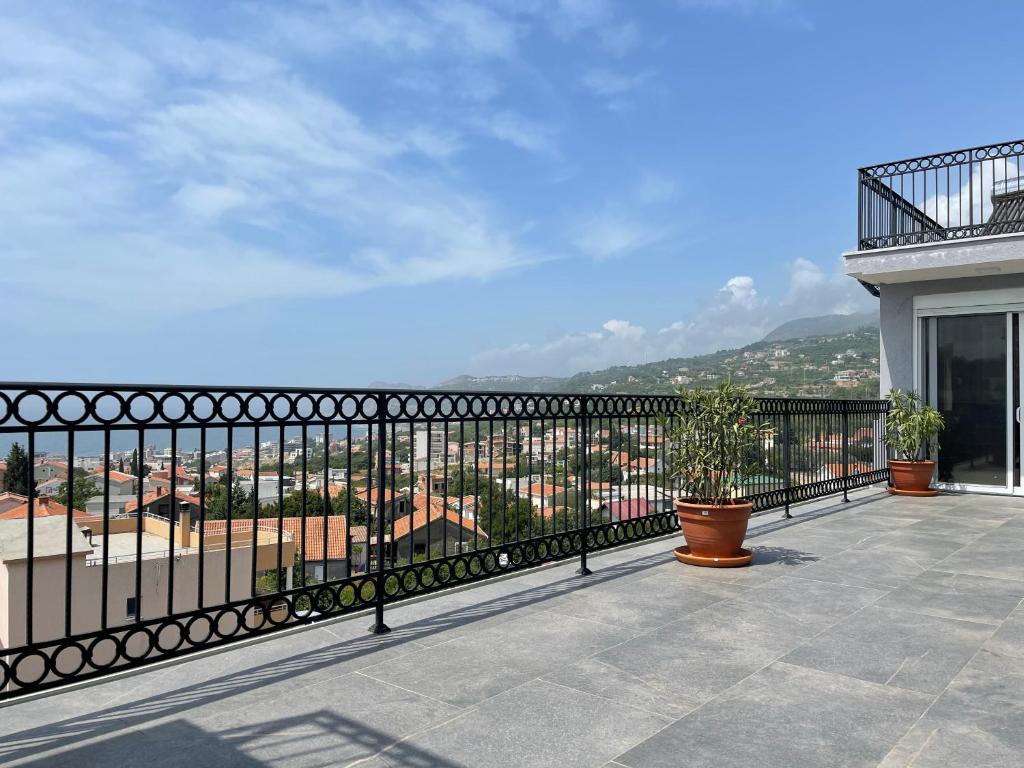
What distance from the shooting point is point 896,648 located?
330cm

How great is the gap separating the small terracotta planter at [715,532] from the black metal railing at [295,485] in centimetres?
64

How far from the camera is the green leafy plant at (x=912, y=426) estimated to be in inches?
381

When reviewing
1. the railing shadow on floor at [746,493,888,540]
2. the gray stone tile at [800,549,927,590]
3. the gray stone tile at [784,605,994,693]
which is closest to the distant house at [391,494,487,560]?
the gray stone tile at [784,605,994,693]

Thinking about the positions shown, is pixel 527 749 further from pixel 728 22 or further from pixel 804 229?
pixel 804 229

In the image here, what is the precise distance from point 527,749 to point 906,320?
424 inches

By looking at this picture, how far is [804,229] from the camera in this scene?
2609cm

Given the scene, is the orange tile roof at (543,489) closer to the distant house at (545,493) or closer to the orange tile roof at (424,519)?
the distant house at (545,493)

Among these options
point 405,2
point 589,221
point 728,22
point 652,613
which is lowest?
point 652,613

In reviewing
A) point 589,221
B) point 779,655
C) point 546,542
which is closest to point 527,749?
point 779,655

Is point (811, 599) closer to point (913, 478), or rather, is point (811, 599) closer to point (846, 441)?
point (846, 441)

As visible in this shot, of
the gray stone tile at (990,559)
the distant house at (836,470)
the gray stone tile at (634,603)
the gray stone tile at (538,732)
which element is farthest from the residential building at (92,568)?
the distant house at (836,470)

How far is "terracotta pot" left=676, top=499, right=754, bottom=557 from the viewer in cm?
508

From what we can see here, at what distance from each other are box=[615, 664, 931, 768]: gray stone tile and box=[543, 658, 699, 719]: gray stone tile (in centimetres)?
10

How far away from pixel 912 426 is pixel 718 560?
Result: 637 centimetres
